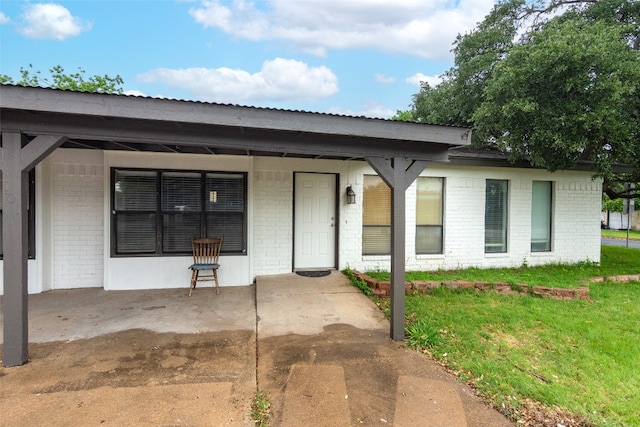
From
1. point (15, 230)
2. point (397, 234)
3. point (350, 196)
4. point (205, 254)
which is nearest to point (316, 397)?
point (397, 234)

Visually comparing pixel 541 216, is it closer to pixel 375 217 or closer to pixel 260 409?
pixel 375 217

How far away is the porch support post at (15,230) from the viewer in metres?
2.76

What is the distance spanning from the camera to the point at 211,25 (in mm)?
9734

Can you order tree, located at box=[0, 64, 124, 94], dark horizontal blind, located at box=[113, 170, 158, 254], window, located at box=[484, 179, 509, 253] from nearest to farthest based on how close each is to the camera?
dark horizontal blind, located at box=[113, 170, 158, 254] → window, located at box=[484, 179, 509, 253] → tree, located at box=[0, 64, 124, 94]

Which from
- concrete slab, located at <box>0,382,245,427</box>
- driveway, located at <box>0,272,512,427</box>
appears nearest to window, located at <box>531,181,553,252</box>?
driveway, located at <box>0,272,512,427</box>

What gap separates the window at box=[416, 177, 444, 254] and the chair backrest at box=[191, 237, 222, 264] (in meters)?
3.91

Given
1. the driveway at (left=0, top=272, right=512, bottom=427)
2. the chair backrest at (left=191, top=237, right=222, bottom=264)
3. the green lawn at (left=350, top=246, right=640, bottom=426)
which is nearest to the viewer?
the driveway at (left=0, top=272, right=512, bottom=427)

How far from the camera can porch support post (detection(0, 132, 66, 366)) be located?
2764 millimetres

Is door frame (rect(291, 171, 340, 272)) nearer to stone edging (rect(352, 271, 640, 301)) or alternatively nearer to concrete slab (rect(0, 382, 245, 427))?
stone edging (rect(352, 271, 640, 301))

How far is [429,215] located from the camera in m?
6.75

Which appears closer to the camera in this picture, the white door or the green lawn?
the green lawn

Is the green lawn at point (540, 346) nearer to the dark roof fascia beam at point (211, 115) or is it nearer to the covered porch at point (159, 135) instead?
the covered porch at point (159, 135)

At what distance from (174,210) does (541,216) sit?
758 centimetres

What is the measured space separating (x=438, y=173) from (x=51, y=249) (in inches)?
275
